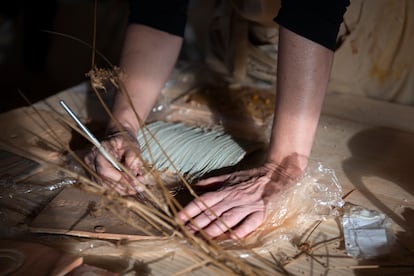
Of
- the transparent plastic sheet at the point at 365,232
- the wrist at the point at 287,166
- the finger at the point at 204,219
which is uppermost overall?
the wrist at the point at 287,166

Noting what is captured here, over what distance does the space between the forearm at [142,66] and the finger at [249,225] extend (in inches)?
14.3

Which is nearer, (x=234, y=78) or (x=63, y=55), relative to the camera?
(x=234, y=78)

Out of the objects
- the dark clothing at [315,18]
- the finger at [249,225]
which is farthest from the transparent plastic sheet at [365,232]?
the dark clothing at [315,18]

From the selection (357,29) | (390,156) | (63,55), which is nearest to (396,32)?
(357,29)

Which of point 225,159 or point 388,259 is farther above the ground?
point 225,159

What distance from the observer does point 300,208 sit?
30.3 inches

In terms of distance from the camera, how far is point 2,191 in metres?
0.82

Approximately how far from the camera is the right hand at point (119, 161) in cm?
79

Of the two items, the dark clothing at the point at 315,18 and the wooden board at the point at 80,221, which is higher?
the dark clothing at the point at 315,18

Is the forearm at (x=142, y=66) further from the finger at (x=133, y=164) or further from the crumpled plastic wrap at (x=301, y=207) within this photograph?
the crumpled plastic wrap at (x=301, y=207)

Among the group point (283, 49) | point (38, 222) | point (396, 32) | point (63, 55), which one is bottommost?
point (38, 222)

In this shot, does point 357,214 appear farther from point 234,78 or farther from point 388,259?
point 234,78

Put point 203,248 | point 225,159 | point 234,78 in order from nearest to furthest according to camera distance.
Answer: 1. point 203,248
2. point 225,159
3. point 234,78

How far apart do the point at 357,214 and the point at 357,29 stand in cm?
77
